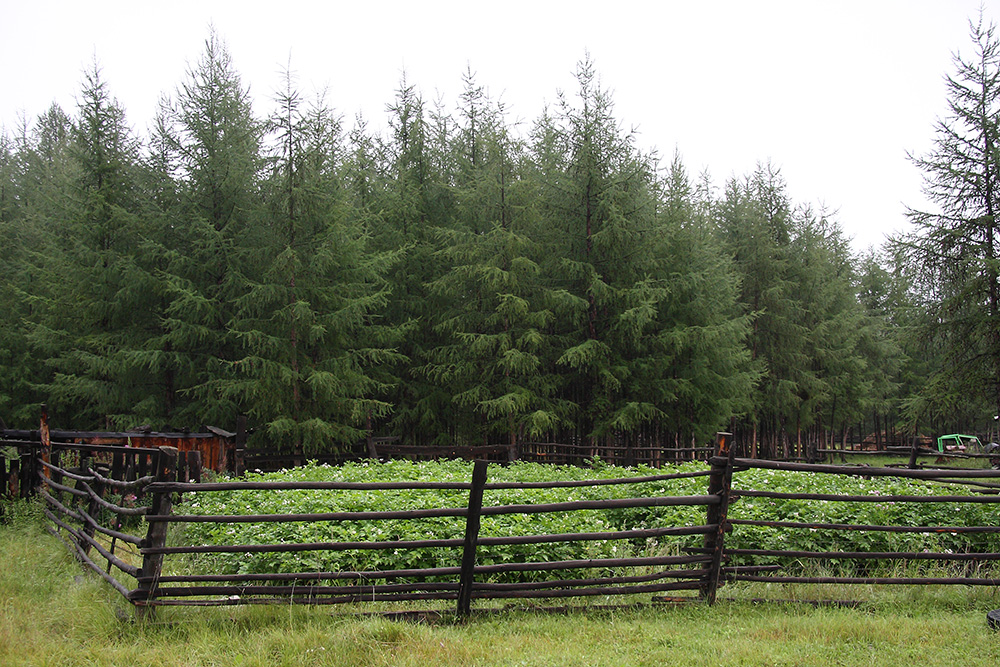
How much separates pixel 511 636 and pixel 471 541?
76 centimetres

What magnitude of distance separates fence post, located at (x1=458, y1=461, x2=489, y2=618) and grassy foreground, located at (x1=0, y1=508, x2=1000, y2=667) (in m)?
0.19

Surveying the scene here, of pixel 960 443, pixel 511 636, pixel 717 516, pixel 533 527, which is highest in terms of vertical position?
pixel 960 443

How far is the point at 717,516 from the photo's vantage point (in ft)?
19.2

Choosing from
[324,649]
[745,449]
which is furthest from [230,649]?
[745,449]

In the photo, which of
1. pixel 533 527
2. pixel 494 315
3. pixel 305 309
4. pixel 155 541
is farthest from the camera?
pixel 494 315

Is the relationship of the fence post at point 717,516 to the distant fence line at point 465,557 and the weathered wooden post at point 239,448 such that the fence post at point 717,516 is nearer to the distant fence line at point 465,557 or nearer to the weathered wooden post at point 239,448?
the distant fence line at point 465,557

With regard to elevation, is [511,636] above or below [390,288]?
below

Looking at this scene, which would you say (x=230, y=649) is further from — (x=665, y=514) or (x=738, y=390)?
(x=738, y=390)

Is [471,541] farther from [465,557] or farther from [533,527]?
[533,527]

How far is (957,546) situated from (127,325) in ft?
64.0

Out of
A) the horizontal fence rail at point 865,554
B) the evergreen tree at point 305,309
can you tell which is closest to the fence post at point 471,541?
the horizontal fence rail at point 865,554

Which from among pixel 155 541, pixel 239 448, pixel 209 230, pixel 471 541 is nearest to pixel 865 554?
pixel 471 541

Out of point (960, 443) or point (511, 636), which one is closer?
point (511, 636)

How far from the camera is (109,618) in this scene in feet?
16.9
